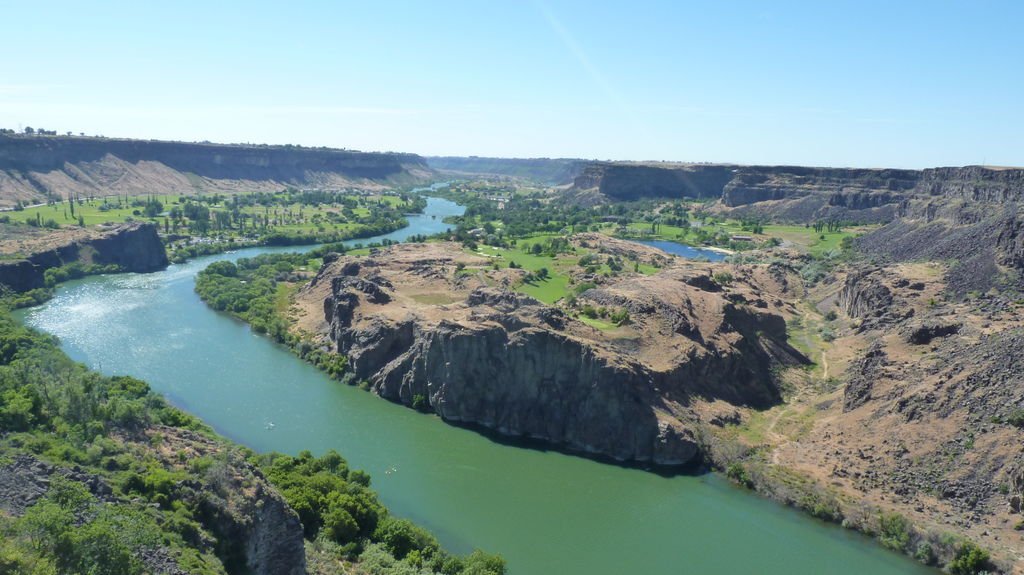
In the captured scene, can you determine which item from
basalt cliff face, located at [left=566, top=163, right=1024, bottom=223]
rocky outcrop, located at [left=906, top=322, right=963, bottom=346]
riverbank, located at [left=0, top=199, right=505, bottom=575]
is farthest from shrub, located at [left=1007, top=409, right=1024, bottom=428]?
basalt cliff face, located at [left=566, top=163, right=1024, bottom=223]

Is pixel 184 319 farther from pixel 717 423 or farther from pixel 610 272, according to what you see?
pixel 717 423

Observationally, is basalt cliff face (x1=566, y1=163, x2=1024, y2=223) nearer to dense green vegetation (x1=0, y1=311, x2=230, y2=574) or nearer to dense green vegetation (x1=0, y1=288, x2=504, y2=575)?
dense green vegetation (x1=0, y1=288, x2=504, y2=575)

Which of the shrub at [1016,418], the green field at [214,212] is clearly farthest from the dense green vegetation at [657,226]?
the shrub at [1016,418]

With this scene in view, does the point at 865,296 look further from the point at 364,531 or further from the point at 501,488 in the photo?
the point at 364,531

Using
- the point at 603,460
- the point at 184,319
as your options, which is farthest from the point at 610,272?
the point at 184,319

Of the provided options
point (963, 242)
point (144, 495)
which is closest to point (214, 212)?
point (144, 495)

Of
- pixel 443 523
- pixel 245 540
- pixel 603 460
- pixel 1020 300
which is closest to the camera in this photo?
pixel 245 540
